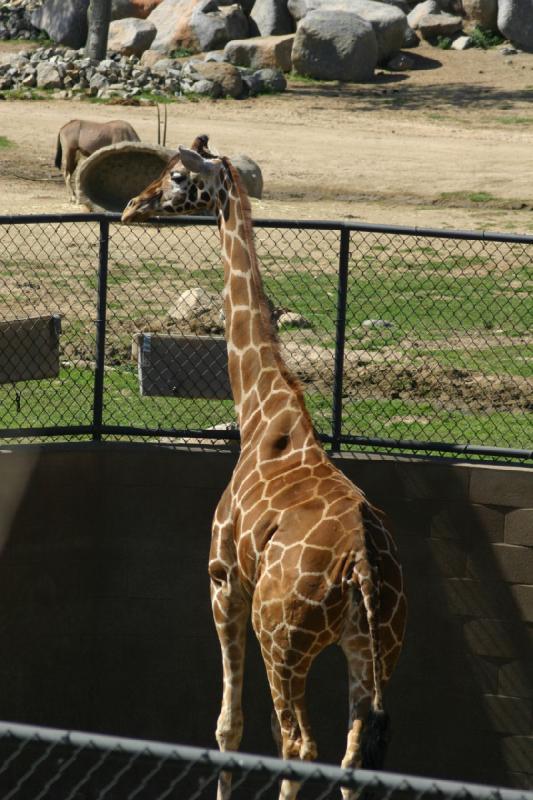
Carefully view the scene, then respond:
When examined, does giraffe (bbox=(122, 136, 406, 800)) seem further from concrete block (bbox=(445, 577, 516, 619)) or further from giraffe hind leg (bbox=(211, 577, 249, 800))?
concrete block (bbox=(445, 577, 516, 619))

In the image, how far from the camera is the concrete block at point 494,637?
8.48 meters

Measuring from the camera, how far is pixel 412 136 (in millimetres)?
26203

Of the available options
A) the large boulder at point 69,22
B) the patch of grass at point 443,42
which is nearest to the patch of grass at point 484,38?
the patch of grass at point 443,42

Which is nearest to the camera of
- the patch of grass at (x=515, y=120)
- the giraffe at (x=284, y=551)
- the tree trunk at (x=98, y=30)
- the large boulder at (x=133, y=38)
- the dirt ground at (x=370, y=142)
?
the giraffe at (x=284, y=551)

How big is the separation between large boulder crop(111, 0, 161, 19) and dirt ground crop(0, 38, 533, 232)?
23.8 feet

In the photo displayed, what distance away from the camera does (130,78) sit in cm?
2902

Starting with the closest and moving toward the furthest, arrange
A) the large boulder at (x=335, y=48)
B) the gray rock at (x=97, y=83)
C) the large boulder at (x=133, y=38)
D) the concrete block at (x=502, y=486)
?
1. the concrete block at (x=502, y=486)
2. the gray rock at (x=97, y=83)
3. the large boulder at (x=335, y=48)
4. the large boulder at (x=133, y=38)

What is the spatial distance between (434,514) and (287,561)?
1.85m

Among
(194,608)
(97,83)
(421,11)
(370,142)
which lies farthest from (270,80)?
(194,608)

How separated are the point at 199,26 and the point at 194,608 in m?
26.2

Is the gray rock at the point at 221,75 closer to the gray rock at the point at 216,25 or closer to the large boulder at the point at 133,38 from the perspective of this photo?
the gray rock at the point at 216,25

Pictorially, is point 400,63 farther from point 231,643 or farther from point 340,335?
point 231,643

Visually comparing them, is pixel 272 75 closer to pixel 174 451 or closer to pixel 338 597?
pixel 174 451

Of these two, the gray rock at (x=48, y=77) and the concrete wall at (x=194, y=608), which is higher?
the concrete wall at (x=194, y=608)
